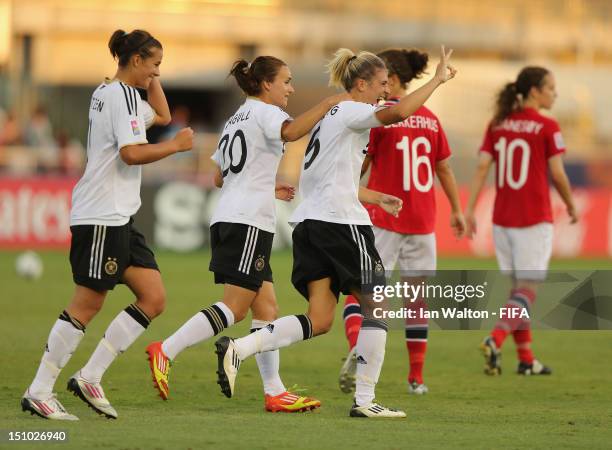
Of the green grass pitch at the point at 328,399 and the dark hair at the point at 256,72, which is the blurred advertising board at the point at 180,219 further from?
the dark hair at the point at 256,72

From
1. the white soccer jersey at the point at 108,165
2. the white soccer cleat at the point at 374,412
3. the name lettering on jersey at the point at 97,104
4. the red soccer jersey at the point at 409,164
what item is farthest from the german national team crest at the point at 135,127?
the red soccer jersey at the point at 409,164

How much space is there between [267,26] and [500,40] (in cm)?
661

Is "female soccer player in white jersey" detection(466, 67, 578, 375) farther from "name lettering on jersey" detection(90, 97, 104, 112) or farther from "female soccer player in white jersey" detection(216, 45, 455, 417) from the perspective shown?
"name lettering on jersey" detection(90, 97, 104, 112)

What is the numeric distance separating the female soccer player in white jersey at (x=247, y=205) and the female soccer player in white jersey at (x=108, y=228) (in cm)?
38

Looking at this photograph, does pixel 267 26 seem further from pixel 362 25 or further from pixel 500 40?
pixel 500 40

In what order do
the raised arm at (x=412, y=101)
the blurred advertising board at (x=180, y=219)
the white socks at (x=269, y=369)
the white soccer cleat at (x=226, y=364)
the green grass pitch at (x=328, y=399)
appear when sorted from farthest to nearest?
the blurred advertising board at (x=180, y=219) < the white socks at (x=269, y=369) < the white soccer cleat at (x=226, y=364) < the raised arm at (x=412, y=101) < the green grass pitch at (x=328, y=399)

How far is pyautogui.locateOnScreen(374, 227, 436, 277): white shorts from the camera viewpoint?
9.59 meters

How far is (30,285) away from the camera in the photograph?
17484 mm

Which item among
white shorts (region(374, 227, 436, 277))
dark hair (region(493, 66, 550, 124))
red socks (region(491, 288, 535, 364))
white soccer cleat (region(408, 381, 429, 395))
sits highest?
dark hair (region(493, 66, 550, 124))

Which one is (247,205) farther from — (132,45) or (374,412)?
(374,412)

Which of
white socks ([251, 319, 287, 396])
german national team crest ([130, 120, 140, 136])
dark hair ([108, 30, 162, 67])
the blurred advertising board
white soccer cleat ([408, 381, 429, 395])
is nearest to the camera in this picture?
german national team crest ([130, 120, 140, 136])

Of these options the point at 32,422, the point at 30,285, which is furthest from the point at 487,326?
the point at 30,285

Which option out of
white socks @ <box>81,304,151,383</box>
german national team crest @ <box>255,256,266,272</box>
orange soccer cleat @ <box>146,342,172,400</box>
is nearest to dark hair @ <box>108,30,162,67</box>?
german national team crest @ <box>255,256,266,272</box>

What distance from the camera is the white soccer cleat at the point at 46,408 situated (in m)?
7.51
